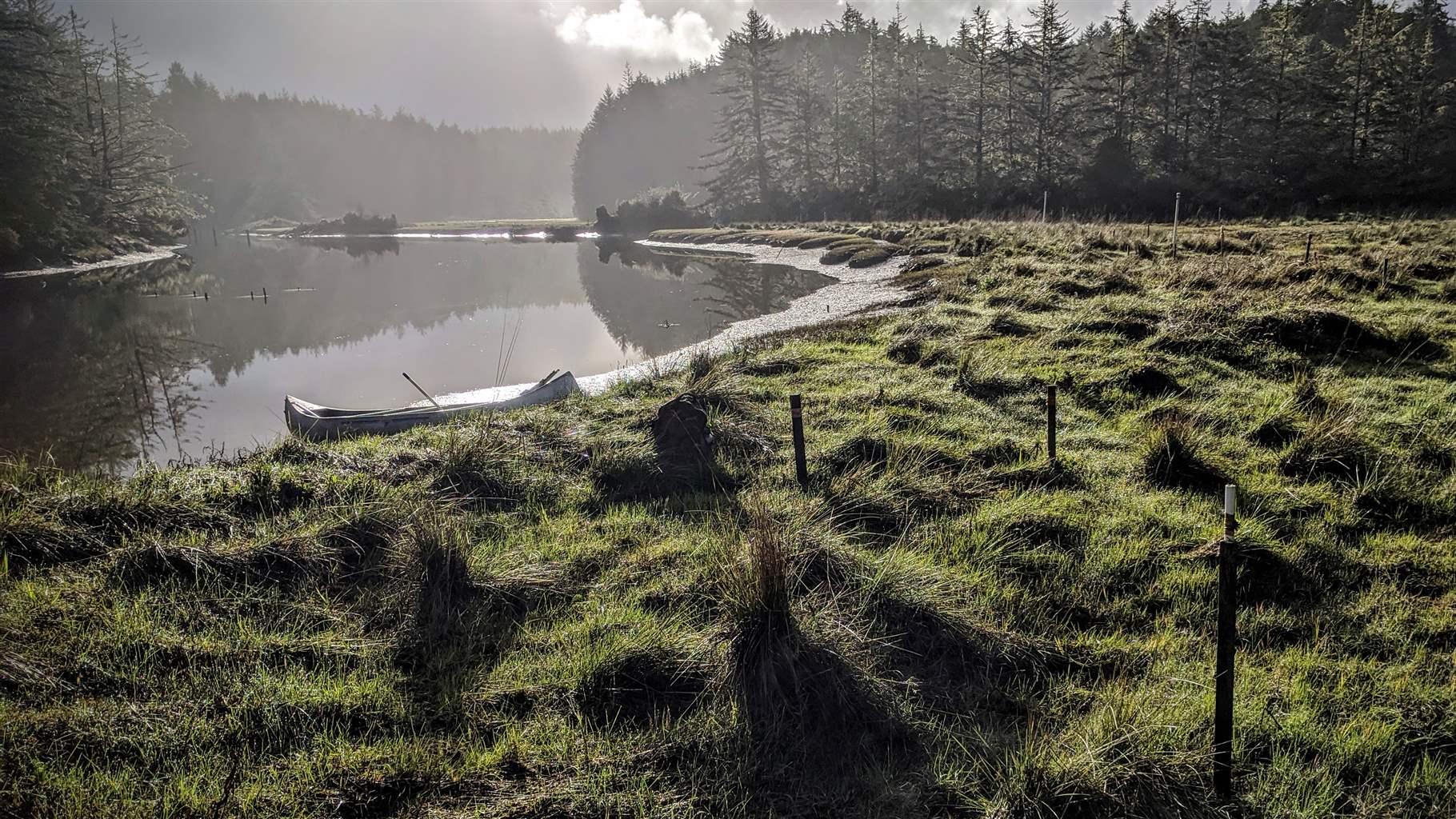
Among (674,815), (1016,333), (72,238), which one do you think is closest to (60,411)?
(674,815)

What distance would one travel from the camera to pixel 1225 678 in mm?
3307

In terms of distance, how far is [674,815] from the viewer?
331 cm

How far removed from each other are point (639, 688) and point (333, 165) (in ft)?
578

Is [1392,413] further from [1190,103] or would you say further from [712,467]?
[1190,103]

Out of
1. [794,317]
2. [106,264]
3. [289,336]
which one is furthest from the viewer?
[106,264]

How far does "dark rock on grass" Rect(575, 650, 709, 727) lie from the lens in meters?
3.99

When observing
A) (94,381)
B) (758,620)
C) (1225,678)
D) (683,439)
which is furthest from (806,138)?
(1225,678)

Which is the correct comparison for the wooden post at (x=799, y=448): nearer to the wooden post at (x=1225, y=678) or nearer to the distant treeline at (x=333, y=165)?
the wooden post at (x=1225, y=678)

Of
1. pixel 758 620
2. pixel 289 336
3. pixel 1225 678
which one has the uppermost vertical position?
pixel 289 336

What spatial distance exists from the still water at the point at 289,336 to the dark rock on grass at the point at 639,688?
6.50 meters

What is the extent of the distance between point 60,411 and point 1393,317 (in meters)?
21.6

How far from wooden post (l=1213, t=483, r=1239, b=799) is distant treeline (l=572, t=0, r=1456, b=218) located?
3793 centimetres

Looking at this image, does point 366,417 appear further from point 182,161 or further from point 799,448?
point 182,161

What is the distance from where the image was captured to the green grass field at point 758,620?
11.3 feet
